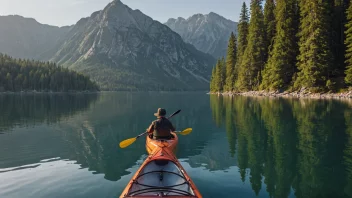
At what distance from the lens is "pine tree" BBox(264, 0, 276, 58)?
72.1 m

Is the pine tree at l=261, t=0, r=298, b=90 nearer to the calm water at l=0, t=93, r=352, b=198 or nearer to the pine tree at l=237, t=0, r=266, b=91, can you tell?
the pine tree at l=237, t=0, r=266, b=91

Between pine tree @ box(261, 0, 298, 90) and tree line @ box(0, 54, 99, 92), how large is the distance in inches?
5133

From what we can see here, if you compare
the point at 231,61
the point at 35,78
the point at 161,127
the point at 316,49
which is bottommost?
the point at 161,127

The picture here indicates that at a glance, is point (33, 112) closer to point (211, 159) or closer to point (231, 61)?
point (211, 159)

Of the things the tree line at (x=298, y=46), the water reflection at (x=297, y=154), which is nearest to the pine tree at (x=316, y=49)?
the tree line at (x=298, y=46)

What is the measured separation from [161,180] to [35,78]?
528ft

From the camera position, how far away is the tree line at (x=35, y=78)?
5541 inches

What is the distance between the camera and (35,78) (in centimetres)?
14838

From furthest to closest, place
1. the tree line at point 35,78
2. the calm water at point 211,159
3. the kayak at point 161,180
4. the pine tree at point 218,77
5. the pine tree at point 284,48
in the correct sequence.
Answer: the tree line at point 35,78 → the pine tree at point 218,77 → the pine tree at point 284,48 → the calm water at point 211,159 → the kayak at point 161,180

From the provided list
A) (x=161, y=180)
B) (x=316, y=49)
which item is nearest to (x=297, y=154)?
(x=161, y=180)

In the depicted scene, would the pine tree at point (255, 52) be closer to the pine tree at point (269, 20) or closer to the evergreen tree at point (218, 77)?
the pine tree at point (269, 20)

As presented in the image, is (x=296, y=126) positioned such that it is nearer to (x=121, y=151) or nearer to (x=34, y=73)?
(x=121, y=151)

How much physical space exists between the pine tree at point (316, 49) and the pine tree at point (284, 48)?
17.4 feet

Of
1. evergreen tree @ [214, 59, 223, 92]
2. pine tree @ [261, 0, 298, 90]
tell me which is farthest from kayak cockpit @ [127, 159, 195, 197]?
evergreen tree @ [214, 59, 223, 92]
